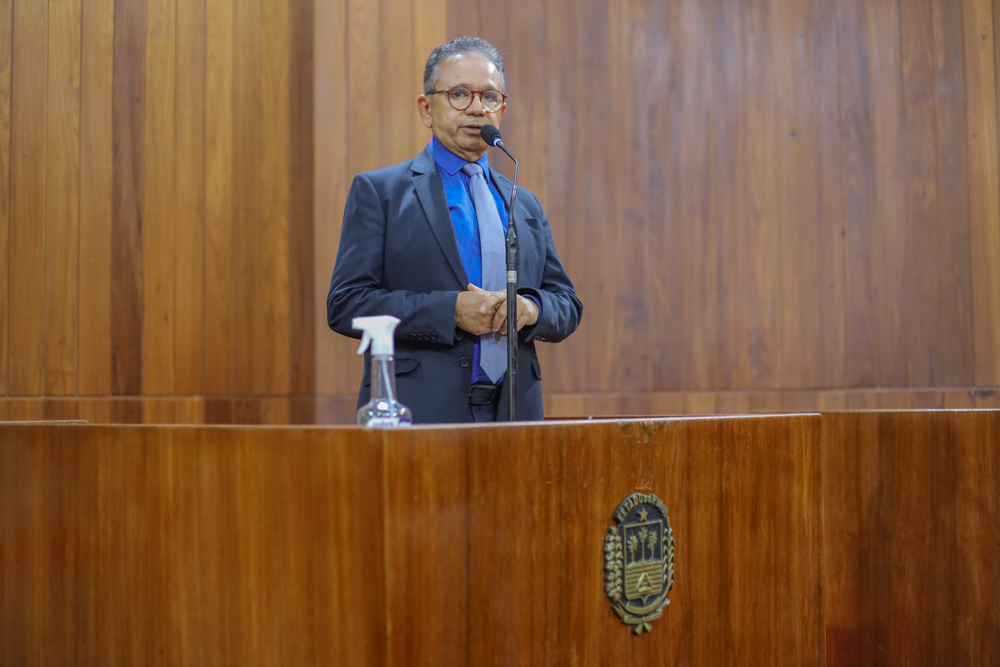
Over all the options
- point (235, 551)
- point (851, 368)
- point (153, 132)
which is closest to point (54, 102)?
point (153, 132)

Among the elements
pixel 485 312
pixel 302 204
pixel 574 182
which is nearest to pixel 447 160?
pixel 485 312

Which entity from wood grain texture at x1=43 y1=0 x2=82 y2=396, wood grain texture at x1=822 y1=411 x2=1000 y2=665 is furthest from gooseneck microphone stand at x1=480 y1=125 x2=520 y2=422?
wood grain texture at x1=43 y1=0 x2=82 y2=396

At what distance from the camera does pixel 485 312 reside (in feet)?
5.65

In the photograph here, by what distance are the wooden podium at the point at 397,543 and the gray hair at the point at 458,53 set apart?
95 centimetres

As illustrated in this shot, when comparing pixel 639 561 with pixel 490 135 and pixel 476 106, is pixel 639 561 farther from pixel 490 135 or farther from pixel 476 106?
pixel 476 106

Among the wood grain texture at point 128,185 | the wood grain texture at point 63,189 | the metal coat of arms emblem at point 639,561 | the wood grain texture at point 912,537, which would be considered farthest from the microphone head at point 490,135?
the wood grain texture at point 63,189

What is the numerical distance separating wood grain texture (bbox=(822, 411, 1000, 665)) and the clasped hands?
1.13 metres

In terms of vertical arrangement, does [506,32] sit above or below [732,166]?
above

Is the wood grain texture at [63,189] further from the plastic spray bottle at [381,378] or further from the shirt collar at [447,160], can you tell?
the plastic spray bottle at [381,378]

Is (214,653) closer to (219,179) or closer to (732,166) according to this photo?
(219,179)

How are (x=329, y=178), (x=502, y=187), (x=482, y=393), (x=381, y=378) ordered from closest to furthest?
(x=381, y=378)
(x=482, y=393)
(x=502, y=187)
(x=329, y=178)

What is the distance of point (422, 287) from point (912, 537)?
1.49 m

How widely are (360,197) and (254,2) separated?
145 centimetres

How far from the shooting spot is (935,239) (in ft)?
12.2
